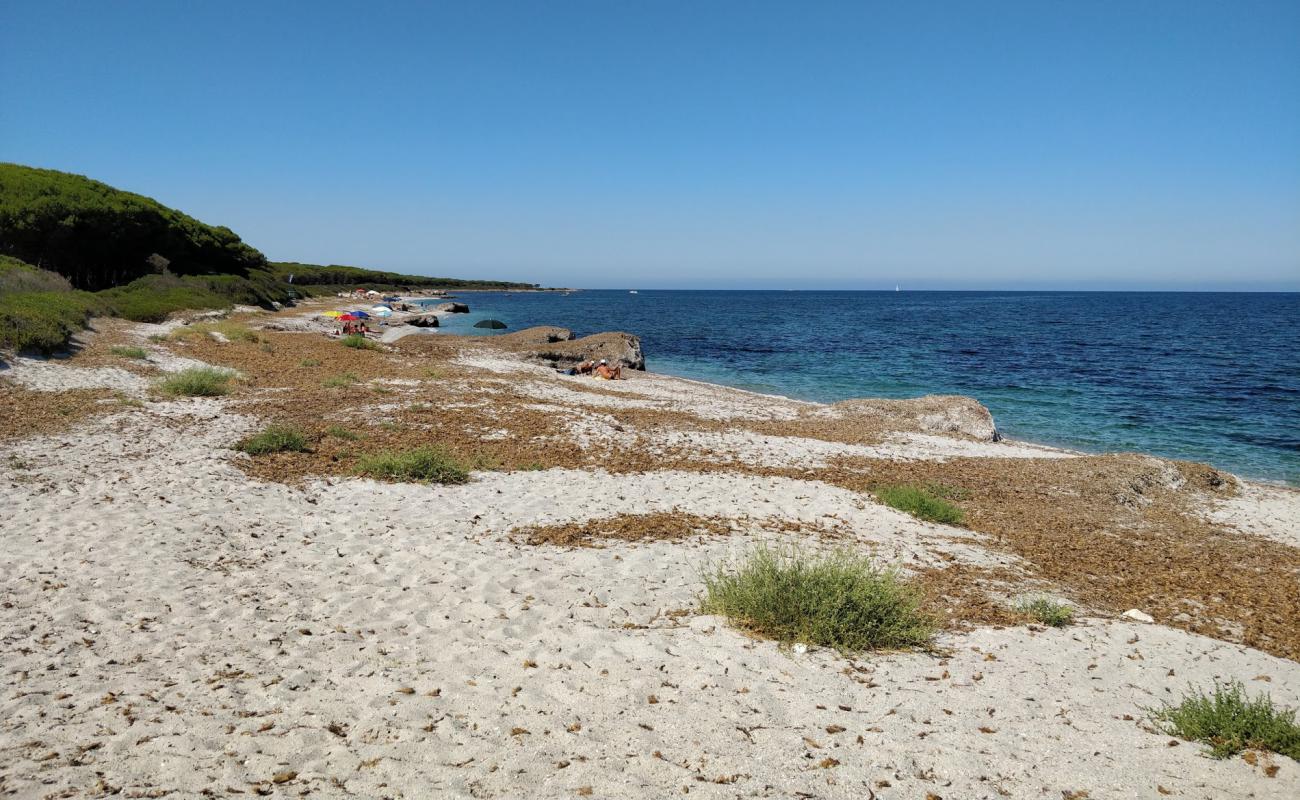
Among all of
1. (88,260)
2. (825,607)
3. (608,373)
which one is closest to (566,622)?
(825,607)

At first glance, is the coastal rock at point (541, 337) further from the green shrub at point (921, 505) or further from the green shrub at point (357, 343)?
the green shrub at point (921, 505)

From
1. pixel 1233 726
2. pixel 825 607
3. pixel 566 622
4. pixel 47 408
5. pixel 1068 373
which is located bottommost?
pixel 1068 373

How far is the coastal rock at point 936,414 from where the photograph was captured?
68.9 ft

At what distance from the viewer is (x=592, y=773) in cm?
440

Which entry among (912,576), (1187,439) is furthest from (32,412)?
(1187,439)

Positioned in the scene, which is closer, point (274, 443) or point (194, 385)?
point (274, 443)

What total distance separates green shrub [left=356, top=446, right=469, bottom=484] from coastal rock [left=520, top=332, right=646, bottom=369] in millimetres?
21776

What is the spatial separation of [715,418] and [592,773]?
16.3m

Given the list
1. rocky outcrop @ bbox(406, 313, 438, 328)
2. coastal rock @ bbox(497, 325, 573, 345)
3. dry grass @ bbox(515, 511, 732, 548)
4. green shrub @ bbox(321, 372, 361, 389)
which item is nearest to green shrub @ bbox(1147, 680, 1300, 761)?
dry grass @ bbox(515, 511, 732, 548)

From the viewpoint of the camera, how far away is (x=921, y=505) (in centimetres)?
1151

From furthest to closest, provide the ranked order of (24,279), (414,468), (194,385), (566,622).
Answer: (24,279) → (194,385) → (414,468) → (566,622)

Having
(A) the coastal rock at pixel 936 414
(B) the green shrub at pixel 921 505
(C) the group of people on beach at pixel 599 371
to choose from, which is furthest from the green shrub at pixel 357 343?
(B) the green shrub at pixel 921 505

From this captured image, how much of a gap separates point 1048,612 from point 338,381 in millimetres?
18899

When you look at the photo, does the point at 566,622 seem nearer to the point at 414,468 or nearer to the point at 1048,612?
the point at 1048,612
